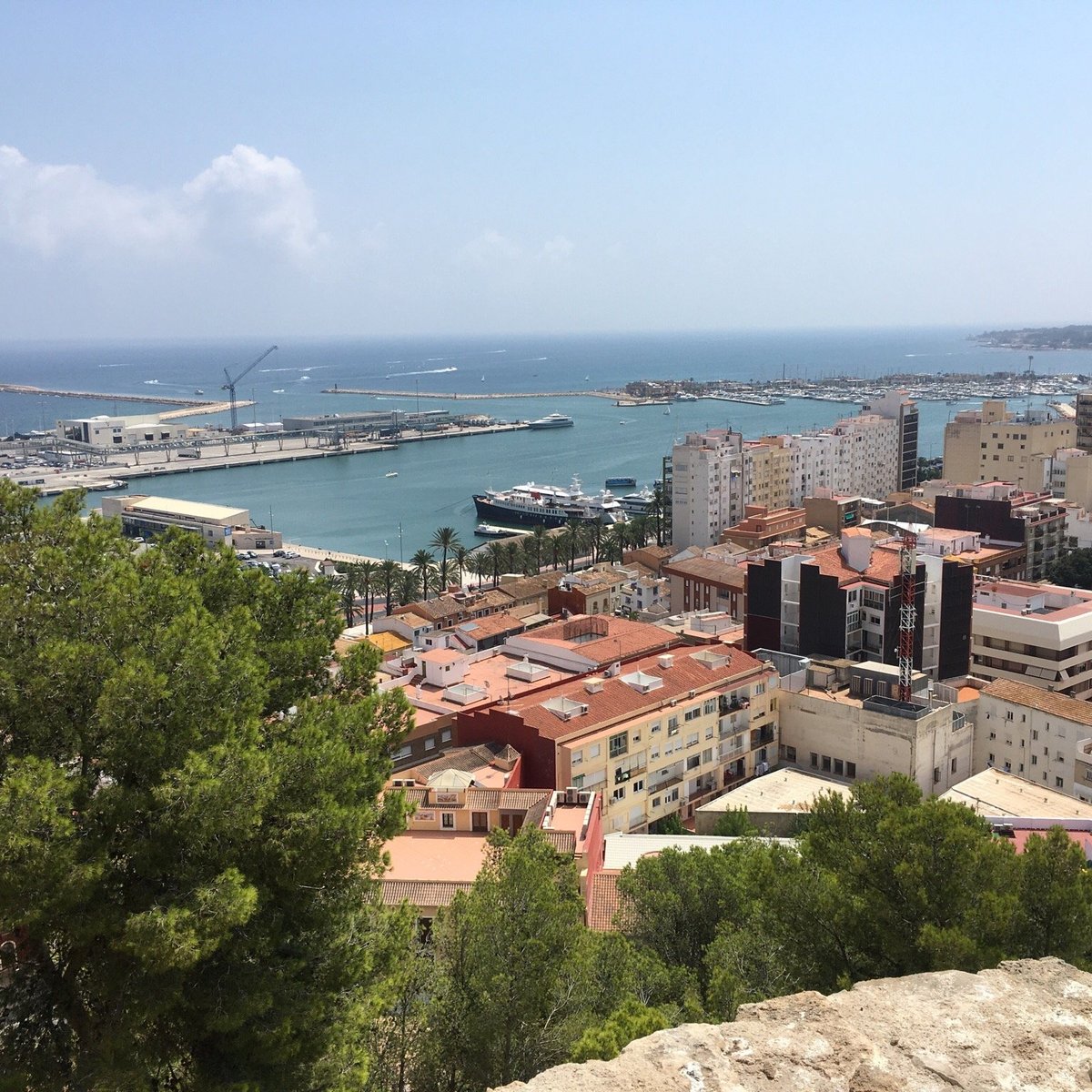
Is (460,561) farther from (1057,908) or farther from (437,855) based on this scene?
(1057,908)

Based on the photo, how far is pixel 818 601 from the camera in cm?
1986

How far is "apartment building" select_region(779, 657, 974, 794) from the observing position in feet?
52.4

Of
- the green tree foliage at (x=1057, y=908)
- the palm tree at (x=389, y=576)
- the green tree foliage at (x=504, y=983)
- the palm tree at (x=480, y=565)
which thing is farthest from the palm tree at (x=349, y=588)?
the green tree foliage at (x=1057, y=908)

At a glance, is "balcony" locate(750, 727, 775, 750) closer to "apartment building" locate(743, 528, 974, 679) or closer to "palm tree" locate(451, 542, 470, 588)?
"apartment building" locate(743, 528, 974, 679)

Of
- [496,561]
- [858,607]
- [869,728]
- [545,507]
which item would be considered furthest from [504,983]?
[545,507]

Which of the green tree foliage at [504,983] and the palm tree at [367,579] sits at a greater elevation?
the green tree foliage at [504,983]

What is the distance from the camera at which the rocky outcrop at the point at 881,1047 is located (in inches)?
137

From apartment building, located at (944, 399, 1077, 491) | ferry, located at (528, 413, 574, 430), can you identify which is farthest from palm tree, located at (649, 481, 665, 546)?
ferry, located at (528, 413, 574, 430)

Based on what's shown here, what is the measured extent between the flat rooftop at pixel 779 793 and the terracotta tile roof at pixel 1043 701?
122 inches

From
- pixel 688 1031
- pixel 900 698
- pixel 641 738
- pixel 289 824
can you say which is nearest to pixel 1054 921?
pixel 688 1031

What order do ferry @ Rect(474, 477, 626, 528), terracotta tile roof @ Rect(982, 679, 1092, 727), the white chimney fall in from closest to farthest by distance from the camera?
terracotta tile roof @ Rect(982, 679, 1092, 727), the white chimney, ferry @ Rect(474, 477, 626, 528)

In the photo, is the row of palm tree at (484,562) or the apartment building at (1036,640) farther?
the row of palm tree at (484,562)

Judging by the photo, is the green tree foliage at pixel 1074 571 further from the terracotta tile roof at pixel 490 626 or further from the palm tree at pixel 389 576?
the palm tree at pixel 389 576

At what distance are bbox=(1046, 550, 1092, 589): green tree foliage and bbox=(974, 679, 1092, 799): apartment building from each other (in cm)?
1426
